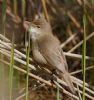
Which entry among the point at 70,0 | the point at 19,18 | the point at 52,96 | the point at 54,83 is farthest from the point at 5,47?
the point at 70,0

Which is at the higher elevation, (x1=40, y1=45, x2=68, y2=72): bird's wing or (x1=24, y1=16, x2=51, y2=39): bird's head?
(x1=24, y1=16, x2=51, y2=39): bird's head

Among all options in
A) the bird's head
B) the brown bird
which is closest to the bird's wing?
the brown bird

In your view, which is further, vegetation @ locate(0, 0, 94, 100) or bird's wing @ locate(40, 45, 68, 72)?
vegetation @ locate(0, 0, 94, 100)

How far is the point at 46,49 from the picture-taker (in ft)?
7.11

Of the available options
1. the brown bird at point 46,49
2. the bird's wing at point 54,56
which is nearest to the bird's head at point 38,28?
the brown bird at point 46,49

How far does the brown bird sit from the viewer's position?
6.95ft

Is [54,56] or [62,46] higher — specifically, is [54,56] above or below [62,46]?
below

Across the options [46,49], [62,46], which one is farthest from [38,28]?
[62,46]

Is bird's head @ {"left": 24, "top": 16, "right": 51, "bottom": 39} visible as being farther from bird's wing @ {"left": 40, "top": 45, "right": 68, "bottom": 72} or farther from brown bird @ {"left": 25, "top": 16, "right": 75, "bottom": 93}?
bird's wing @ {"left": 40, "top": 45, "right": 68, "bottom": 72}

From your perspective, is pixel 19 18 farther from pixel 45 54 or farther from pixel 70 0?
pixel 45 54

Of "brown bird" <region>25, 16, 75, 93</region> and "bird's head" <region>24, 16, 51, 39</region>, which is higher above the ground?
"bird's head" <region>24, 16, 51, 39</region>

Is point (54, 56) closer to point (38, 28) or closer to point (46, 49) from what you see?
point (46, 49)

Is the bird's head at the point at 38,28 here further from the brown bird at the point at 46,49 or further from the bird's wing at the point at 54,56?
the bird's wing at the point at 54,56

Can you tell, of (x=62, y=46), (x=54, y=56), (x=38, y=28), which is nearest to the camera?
(x=54, y=56)
